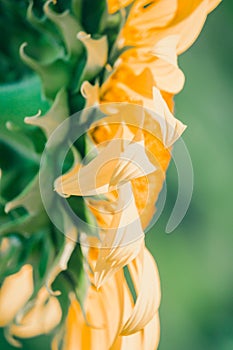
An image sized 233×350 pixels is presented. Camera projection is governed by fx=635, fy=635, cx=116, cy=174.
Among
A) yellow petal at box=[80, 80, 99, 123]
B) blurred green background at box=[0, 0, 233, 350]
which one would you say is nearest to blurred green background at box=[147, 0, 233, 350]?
blurred green background at box=[0, 0, 233, 350]

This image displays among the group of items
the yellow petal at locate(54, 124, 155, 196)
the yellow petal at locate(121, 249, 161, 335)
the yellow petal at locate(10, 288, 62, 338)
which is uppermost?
the yellow petal at locate(54, 124, 155, 196)

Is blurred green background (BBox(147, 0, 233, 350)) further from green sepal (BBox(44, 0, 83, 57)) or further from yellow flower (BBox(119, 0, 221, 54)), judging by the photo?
green sepal (BBox(44, 0, 83, 57))

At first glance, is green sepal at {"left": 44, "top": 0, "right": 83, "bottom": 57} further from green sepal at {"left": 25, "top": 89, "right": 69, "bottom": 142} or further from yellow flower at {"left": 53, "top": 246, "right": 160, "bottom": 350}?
yellow flower at {"left": 53, "top": 246, "right": 160, "bottom": 350}

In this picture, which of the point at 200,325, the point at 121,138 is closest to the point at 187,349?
the point at 200,325

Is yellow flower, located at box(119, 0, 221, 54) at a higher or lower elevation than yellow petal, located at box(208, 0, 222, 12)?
higher

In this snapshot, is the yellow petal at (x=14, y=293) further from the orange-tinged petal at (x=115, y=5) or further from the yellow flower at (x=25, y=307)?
the orange-tinged petal at (x=115, y=5)

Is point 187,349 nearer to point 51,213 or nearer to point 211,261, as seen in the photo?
point 211,261
